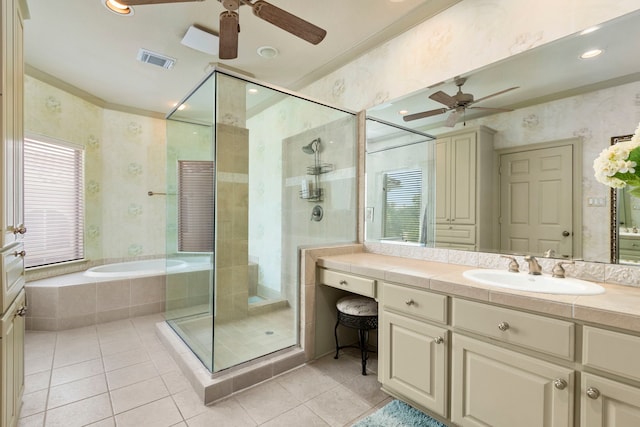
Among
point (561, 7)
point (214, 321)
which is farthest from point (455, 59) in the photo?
point (214, 321)

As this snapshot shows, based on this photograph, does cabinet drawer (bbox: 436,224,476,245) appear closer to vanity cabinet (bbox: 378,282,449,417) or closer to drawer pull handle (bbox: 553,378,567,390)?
vanity cabinet (bbox: 378,282,449,417)

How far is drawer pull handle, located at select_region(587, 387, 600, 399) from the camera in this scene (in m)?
1.08

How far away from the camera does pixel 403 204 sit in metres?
2.46

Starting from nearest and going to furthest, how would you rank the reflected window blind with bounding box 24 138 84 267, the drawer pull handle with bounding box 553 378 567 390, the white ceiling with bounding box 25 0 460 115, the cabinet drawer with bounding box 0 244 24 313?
the drawer pull handle with bounding box 553 378 567 390 → the cabinet drawer with bounding box 0 244 24 313 → the white ceiling with bounding box 25 0 460 115 → the reflected window blind with bounding box 24 138 84 267

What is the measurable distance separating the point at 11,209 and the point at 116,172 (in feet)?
10.3

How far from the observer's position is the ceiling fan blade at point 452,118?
81.4 inches

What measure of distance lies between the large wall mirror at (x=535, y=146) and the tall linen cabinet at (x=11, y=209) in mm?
2342

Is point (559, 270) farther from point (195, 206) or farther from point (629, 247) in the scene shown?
point (195, 206)

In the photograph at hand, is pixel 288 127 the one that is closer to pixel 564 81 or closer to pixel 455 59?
pixel 455 59

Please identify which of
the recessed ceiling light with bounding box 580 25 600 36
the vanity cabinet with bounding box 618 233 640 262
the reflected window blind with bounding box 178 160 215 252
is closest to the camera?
the vanity cabinet with bounding box 618 233 640 262

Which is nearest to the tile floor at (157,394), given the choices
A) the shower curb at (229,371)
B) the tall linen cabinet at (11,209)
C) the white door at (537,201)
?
the shower curb at (229,371)

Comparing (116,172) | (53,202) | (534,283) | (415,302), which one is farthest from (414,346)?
(116,172)

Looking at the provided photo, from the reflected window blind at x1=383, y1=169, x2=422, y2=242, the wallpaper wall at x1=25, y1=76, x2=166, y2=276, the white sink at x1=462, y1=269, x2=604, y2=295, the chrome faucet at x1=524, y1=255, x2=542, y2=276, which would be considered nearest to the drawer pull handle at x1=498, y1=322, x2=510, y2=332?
the white sink at x1=462, y1=269, x2=604, y2=295

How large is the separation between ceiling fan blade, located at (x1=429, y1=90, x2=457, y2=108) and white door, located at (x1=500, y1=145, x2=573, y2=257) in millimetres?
525
